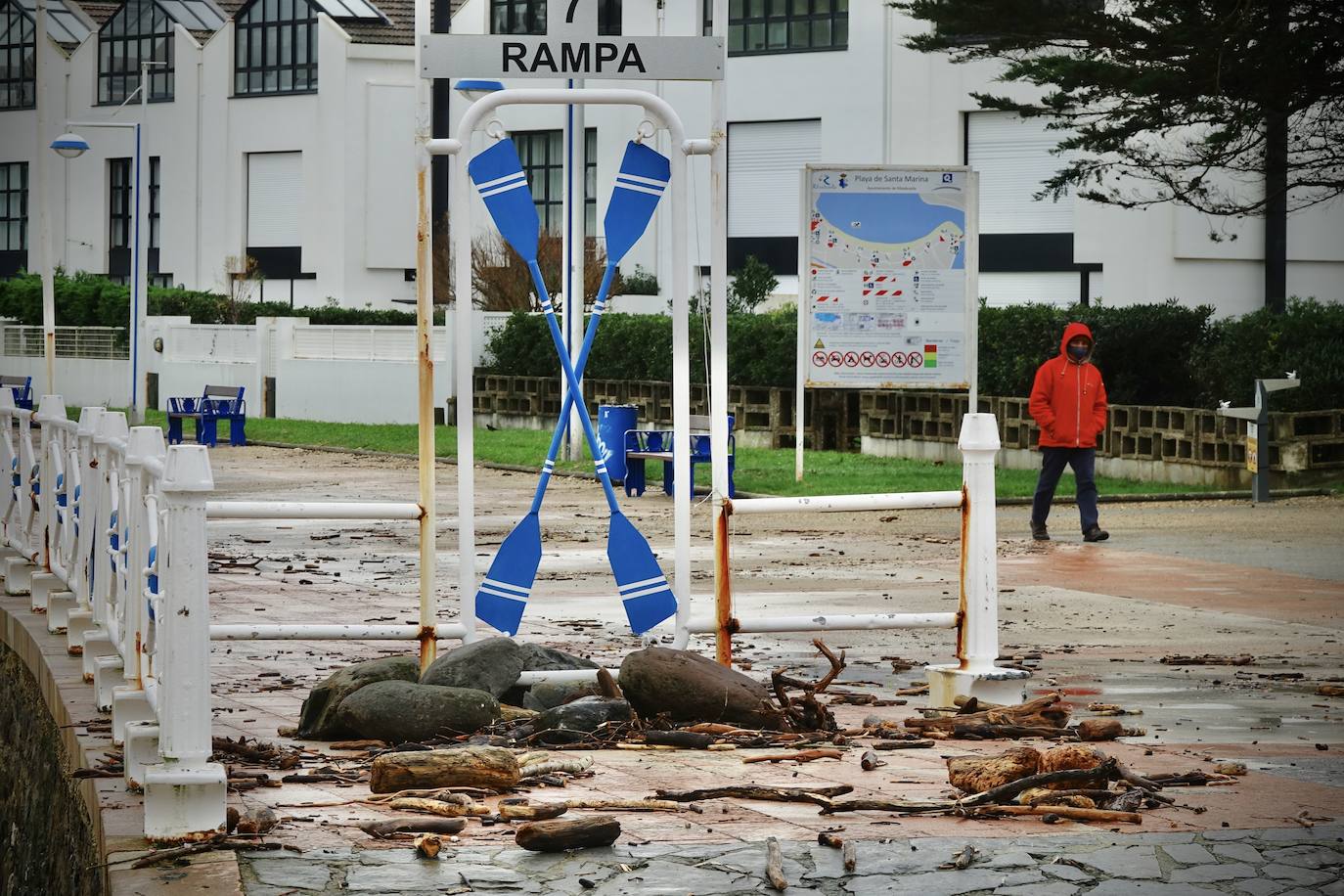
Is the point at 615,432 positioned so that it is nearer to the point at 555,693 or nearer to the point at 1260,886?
the point at 555,693

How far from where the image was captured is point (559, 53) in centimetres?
828

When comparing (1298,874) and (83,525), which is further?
(83,525)

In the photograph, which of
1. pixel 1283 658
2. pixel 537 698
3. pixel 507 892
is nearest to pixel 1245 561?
pixel 1283 658

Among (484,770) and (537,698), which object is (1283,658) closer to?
(537,698)

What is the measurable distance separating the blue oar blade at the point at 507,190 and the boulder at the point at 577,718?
2.02 meters

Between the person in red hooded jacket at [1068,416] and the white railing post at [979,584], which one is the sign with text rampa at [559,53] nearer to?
the white railing post at [979,584]

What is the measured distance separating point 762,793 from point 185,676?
183cm

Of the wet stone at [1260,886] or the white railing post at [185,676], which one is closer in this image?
the wet stone at [1260,886]

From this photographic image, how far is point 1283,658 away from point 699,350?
73.9 ft

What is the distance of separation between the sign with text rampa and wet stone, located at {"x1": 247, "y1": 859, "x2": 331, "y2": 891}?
386cm

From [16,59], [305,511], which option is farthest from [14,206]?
[305,511]

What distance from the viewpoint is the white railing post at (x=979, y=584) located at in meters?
8.02

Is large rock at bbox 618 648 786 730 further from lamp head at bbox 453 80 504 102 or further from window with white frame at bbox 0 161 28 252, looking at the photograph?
window with white frame at bbox 0 161 28 252

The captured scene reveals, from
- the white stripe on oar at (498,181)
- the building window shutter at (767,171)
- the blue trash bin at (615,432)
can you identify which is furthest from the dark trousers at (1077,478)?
the building window shutter at (767,171)
